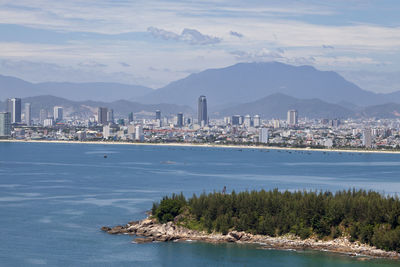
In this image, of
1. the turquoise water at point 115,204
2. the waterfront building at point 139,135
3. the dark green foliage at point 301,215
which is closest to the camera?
the turquoise water at point 115,204

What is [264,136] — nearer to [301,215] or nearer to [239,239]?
[301,215]

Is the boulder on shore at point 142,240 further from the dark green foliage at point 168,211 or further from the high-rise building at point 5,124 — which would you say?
the high-rise building at point 5,124

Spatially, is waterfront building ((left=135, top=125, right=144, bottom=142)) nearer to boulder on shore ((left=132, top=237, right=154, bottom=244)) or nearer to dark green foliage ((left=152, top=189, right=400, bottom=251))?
dark green foliage ((left=152, top=189, right=400, bottom=251))

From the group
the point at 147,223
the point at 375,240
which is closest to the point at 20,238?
the point at 147,223

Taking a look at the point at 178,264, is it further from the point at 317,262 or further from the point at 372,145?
the point at 372,145

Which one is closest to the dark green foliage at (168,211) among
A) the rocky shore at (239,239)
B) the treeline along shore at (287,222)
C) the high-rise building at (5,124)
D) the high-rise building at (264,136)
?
the treeline along shore at (287,222)

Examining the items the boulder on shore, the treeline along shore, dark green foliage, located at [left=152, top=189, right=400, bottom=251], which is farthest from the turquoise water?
dark green foliage, located at [left=152, top=189, right=400, bottom=251]
